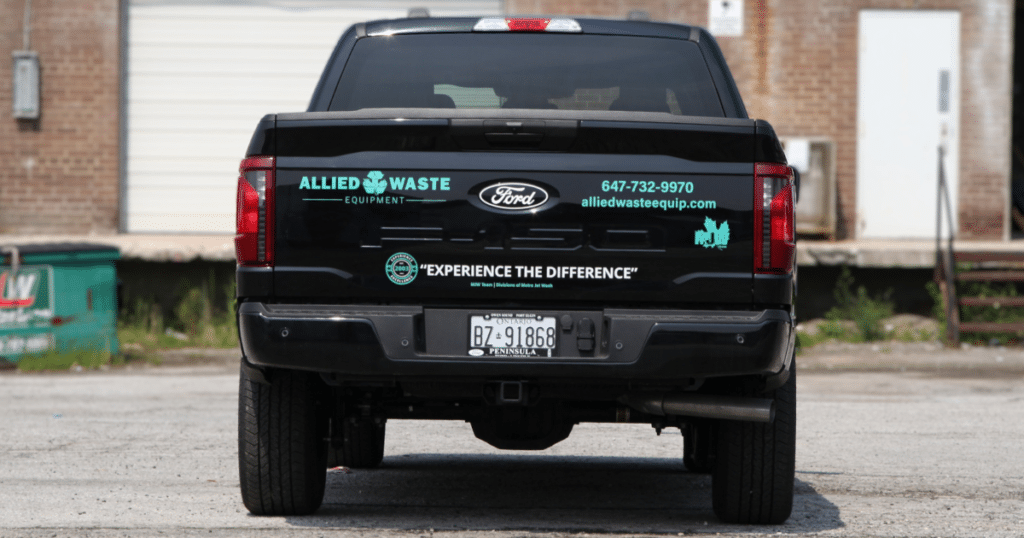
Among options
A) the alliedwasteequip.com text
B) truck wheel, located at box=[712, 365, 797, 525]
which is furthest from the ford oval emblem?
truck wheel, located at box=[712, 365, 797, 525]

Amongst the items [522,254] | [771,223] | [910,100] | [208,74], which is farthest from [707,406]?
[208,74]

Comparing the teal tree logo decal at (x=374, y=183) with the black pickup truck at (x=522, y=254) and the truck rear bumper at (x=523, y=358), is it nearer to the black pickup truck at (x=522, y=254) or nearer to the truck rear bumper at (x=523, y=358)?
the black pickup truck at (x=522, y=254)

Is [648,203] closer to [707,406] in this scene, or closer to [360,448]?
[707,406]

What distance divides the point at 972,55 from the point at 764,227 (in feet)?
39.9

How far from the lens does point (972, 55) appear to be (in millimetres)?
15266

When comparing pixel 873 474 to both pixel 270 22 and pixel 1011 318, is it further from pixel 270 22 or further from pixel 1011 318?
pixel 270 22

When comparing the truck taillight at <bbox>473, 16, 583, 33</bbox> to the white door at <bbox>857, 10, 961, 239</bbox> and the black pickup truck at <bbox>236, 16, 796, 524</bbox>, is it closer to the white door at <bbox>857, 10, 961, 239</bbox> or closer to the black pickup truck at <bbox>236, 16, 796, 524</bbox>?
the black pickup truck at <bbox>236, 16, 796, 524</bbox>

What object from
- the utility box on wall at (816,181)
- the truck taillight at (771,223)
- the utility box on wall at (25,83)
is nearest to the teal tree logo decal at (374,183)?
the truck taillight at (771,223)

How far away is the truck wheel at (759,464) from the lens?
468cm

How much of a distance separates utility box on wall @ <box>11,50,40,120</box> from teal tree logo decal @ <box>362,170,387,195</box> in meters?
12.3

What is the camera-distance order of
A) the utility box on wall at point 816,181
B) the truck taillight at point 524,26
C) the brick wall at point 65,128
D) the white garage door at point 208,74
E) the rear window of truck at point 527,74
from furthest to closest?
the white garage door at point 208,74 → the brick wall at point 65,128 → the utility box on wall at point 816,181 → the truck taillight at point 524,26 → the rear window of truck at point 527,74

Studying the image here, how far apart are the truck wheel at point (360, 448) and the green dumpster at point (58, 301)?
21.3 ft

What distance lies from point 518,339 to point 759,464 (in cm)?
109

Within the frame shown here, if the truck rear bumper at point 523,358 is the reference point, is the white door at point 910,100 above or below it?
above
